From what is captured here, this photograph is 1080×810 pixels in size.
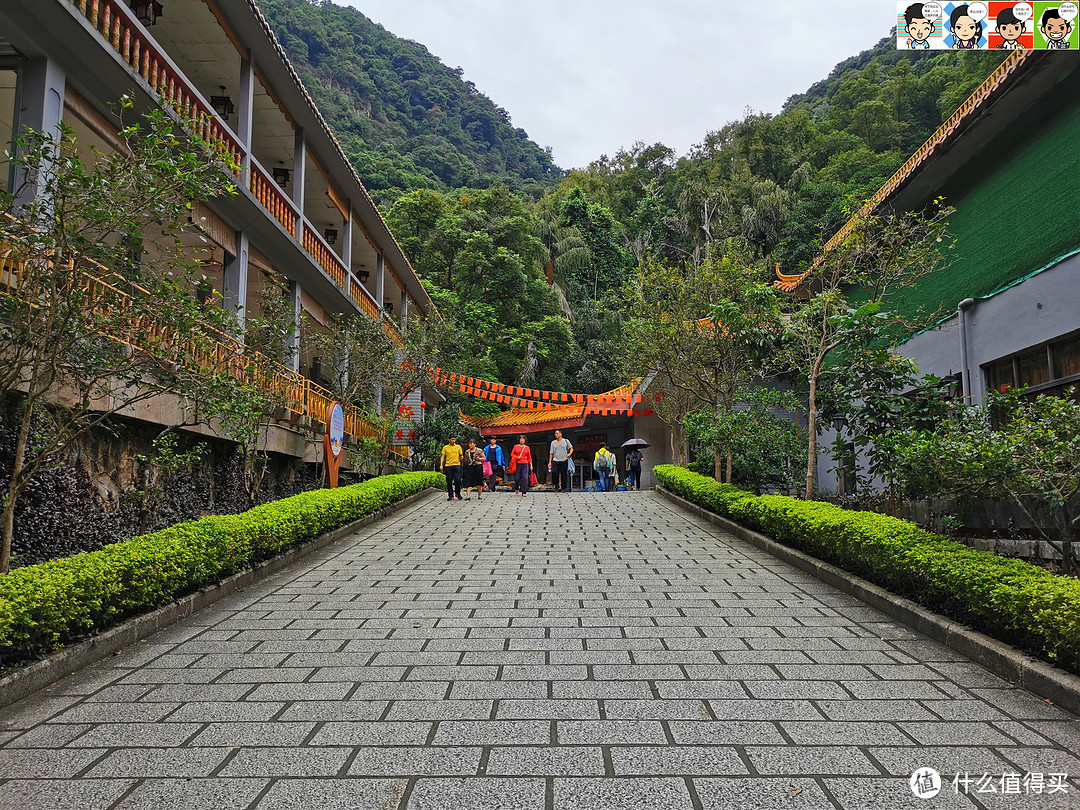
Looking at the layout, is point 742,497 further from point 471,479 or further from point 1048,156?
point 471,479

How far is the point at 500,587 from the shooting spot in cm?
679

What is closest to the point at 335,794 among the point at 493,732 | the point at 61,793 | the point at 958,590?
the point at 493,732

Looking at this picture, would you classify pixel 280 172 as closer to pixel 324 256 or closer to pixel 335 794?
pixel 324 256

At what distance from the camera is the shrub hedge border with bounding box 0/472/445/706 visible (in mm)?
3939

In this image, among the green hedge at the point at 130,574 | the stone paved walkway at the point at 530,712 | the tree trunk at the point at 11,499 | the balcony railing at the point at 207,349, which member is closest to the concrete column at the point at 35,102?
the balcony railing at the point at 207,349

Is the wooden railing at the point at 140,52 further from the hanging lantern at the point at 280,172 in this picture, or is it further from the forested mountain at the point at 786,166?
the forested mountain at the point at 786,166

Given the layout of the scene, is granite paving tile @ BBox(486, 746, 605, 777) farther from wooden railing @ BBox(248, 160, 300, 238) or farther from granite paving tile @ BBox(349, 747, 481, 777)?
wooden railing @ BBox(248, 160, 300, 238)

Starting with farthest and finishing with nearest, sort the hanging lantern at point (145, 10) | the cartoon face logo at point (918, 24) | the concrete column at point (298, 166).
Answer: the concrete column at point (298, 166) → the cartoon face logo at point (918, 24) → the hanging lantern at point (145, 10)

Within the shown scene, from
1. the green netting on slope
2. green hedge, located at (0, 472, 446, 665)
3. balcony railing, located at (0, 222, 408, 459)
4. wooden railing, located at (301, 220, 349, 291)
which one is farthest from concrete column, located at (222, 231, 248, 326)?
the green netting on slope

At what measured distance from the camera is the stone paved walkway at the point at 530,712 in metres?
2.88

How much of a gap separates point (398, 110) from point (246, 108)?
5152 centimetres

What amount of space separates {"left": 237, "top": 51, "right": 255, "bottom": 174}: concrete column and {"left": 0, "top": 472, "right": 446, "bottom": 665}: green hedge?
6134mm

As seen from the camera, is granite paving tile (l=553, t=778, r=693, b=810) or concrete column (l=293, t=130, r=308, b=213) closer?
granite paving tile (l=553, t=778, r=693, b=810)

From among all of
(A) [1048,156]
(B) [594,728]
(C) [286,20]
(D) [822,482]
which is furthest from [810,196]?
(C) [286,20]
